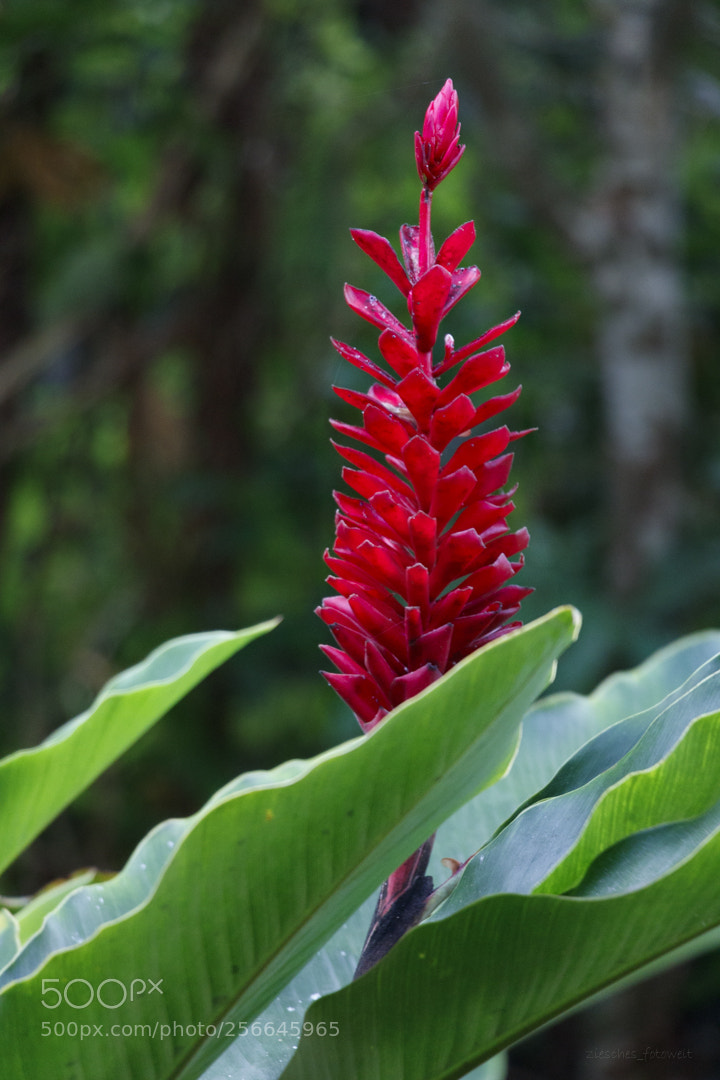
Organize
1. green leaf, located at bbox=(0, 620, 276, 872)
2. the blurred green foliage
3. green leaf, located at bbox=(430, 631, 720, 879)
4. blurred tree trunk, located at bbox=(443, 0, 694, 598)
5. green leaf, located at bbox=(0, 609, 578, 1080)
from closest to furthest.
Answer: green leaf, located at bbox=(0, 609, 578, 1080), green leaf, located at bbox=(0, 620, 276, 872), green leaf, located at bbox=(430, 631, 720, 879), blurred tree trunk, located at bbox=(443, 0, 694, 598), the blurred green foliage

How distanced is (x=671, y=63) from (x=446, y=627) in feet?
9.68

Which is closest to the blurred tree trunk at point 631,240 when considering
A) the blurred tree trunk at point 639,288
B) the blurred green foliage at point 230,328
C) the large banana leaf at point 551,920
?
the blurred tree trunk at point 639,288

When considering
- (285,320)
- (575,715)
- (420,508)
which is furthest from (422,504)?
(285,320)

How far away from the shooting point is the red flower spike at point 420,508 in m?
0.70

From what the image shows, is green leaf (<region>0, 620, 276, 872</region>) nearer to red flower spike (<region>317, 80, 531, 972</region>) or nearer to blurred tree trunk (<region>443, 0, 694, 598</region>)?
red flower spike (<region>317, 80, 531, 972</region>)

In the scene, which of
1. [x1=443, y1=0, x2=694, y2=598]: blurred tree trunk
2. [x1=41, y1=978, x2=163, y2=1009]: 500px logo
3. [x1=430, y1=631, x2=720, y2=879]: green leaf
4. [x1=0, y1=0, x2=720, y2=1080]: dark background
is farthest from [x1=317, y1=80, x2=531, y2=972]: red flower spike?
[x1=443, y1=0, x2=694, y2=598]: blurred tree trunk

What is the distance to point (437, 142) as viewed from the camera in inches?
27.5

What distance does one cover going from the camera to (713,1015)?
3.92 m

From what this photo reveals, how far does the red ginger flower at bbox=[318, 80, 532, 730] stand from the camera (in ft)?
2.29

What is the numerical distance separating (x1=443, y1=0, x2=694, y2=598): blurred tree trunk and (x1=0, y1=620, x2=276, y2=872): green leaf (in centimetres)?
233

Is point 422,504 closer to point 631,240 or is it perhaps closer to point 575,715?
point 575,715

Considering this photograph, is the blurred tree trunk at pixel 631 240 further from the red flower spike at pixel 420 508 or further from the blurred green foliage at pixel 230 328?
the red flower spike at pixel 420 508

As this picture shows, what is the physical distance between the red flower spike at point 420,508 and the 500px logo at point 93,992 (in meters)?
0.17

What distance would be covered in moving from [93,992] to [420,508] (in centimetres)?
37
